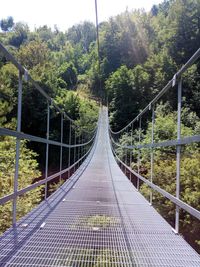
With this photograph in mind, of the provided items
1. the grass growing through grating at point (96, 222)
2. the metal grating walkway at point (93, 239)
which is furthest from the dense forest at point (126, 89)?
the grass growing through grating at point (96, 222)

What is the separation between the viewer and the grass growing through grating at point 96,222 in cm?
255

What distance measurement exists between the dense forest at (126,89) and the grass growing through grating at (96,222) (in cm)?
449

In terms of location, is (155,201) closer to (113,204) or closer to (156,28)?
(113,204)

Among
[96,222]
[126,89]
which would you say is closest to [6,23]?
[126,89]

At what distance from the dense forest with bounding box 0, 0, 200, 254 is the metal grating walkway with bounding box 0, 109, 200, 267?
171 inches

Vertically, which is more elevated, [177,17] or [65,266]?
[177,17]

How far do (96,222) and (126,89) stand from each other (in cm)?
3011

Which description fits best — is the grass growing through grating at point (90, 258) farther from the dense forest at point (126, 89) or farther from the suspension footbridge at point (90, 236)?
the dense forest at point (126, 89)

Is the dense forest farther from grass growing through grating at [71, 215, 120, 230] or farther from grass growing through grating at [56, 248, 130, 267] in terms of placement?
grass growing through grating at [56, 248, 130, 267]

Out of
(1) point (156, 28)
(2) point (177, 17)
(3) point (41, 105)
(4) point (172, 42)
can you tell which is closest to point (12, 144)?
(3) point (41, 105)

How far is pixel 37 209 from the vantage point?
2916 mm

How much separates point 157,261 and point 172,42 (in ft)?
119

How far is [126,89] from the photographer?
32406 mm

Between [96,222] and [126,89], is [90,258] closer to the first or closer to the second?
[96,222]
